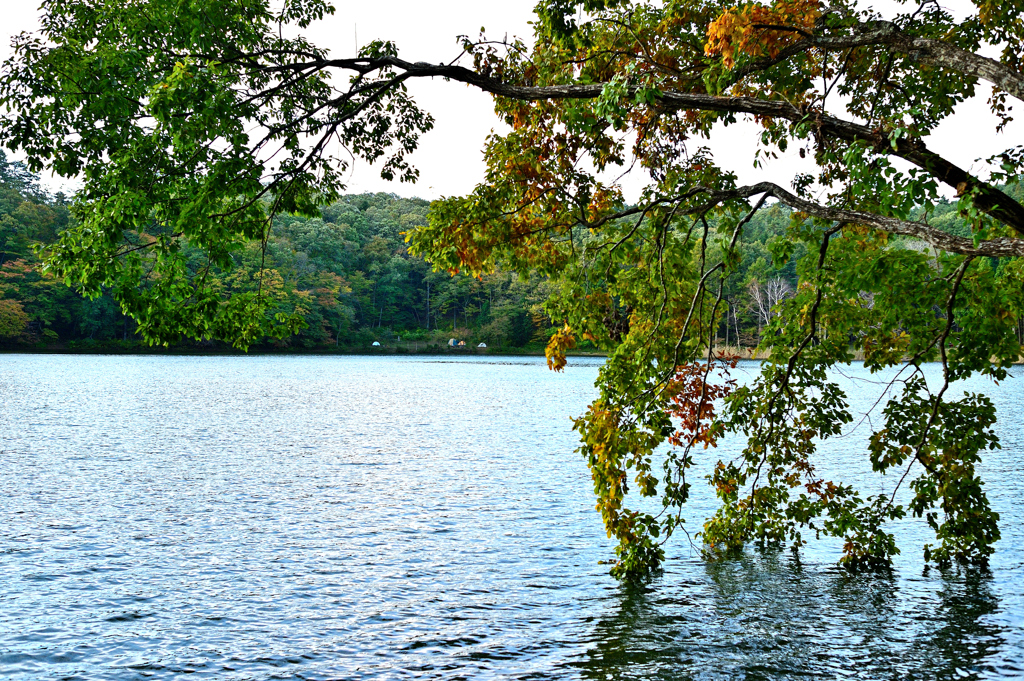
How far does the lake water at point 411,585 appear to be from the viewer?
923 centimetres

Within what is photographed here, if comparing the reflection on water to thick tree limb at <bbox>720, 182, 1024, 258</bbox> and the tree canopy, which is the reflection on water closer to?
the tree canopy

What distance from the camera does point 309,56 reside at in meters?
9.12

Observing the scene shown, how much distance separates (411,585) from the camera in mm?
12055

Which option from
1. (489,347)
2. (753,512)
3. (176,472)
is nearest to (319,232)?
(489,347)

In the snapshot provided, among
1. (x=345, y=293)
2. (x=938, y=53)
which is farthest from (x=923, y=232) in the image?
(x=345, y=293)

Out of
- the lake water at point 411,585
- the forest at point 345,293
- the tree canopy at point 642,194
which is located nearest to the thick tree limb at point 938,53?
the tree canopy at point 642,194

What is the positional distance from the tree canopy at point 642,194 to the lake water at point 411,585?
1.37 meters

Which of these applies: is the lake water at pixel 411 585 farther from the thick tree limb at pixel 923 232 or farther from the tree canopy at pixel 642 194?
the thick tree limb at pixel 923 232

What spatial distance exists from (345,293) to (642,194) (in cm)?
10372

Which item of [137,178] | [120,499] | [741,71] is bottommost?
[120,499]

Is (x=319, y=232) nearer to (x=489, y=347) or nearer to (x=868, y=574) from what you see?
(x=489, y=347)

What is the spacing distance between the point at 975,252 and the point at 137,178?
7.26 m

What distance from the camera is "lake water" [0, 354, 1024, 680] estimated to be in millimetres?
9227

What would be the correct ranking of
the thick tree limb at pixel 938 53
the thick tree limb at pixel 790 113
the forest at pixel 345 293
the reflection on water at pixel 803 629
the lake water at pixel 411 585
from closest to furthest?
the thick tree limb at pixel 938 53 → the thick tree limb at pixel 790 113 → the reflection on water at pixel 803 629 → the lake water at pixel 411 585 → the forest at pixel 345 293
